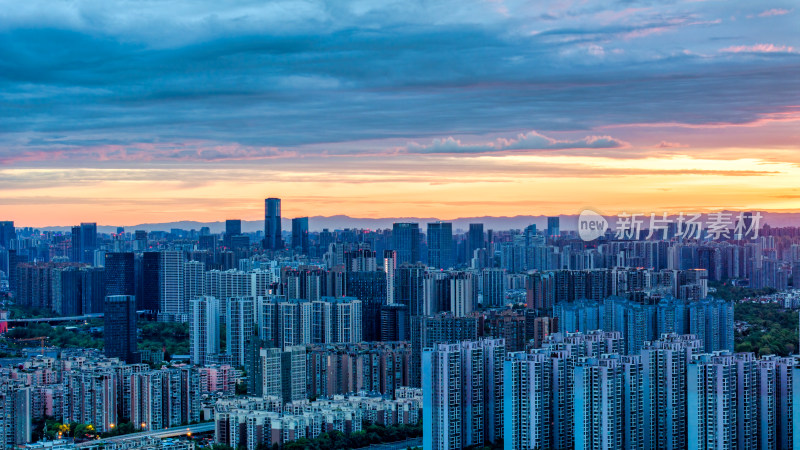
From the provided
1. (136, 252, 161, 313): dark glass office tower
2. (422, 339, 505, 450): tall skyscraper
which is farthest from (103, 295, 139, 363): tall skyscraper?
(422, 339, 505, 450): tall skyscraper

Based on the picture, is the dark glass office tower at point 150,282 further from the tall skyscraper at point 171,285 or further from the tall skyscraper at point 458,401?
the tall skyscraper at point 458,401

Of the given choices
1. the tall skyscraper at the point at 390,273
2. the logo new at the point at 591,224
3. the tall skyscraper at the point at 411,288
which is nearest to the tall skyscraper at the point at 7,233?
the tall skyscraper at the point at 390,273

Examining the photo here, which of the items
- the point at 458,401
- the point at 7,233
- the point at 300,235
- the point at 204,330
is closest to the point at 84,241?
the point at 7,233

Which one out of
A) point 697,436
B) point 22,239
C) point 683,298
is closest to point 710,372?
point 697,436

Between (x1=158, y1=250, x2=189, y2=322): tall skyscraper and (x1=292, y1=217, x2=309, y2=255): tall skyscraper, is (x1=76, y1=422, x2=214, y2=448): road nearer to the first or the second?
(x1=158, y1=250, x2=189, y2=322): tall skyscraper

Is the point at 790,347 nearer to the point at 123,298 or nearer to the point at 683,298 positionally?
the point at 683,298

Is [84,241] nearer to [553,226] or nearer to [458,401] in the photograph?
[553,226]
